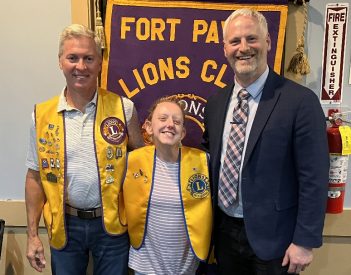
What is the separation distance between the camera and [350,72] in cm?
175

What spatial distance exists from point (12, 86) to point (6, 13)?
1.09 feet

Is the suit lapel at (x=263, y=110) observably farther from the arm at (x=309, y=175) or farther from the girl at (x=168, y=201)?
the girl at (x=168, y=201)

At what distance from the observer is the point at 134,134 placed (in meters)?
1.60

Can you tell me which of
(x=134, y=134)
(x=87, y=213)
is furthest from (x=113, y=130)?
(x=87, y=213)

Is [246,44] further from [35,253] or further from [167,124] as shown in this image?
[35,253]

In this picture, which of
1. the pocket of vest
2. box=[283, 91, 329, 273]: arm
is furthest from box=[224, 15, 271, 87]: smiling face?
the pocket of vest

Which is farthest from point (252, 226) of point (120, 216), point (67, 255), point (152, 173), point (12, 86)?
point (12, 86)

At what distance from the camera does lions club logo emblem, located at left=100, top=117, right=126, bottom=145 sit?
150 centimetres

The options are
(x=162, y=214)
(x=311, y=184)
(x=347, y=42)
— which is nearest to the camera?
(x=311, y=184)

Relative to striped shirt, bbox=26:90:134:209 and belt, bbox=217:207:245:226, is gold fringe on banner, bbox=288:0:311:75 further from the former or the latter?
striped shirt, bbox=26:90:134:209

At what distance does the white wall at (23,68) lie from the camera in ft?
5.80

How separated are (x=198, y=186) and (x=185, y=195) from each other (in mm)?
62

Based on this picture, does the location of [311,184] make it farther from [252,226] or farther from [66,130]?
[66,130]

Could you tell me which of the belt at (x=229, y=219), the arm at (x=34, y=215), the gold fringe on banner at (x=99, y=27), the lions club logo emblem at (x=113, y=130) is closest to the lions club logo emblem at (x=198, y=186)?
the belt at (x=229, y=219)
